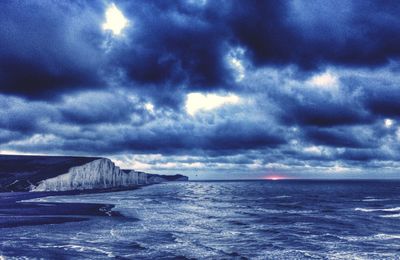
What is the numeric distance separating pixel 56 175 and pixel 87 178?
15817mm

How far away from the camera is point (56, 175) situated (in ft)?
406

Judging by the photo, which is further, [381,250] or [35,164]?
[35,164]

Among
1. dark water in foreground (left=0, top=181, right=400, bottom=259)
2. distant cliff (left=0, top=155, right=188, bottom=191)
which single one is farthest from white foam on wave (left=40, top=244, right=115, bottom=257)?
distant cliff (left=0, top=155, right=188, bottom=191)

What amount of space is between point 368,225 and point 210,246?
21.6 m

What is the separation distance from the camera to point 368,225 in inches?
1446

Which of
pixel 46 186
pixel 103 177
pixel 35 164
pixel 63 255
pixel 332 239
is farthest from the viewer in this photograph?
pixel 35 164

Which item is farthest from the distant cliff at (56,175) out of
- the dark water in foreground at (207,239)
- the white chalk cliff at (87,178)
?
the dark water in foreground at (207,239)

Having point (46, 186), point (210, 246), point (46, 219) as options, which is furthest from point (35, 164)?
point (210, 246)

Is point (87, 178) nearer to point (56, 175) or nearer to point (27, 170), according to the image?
point (56, 175)

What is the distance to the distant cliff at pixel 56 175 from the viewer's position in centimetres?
12088

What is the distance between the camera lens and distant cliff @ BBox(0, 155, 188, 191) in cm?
12088

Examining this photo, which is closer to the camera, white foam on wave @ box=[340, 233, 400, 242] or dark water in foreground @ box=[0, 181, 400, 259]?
dark water in foreground @ box=[0, 181, 400, 259]

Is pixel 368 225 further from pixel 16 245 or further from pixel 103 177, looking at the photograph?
pixel 103 177

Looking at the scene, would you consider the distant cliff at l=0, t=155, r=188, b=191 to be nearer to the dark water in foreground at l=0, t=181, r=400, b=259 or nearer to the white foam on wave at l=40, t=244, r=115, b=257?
the dark water in foreground at l=0, t=181, r=400, b=259
